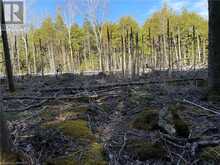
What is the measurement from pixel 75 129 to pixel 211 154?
154 centimetres

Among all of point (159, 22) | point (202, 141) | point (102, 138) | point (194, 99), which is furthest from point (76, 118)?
point (159, 22)

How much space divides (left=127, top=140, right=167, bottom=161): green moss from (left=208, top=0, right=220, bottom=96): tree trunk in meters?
2.19

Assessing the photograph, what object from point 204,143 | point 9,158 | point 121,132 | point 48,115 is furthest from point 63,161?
point 48,115

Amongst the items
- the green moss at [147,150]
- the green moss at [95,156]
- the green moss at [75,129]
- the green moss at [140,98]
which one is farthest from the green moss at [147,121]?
the green moss at [140,98]

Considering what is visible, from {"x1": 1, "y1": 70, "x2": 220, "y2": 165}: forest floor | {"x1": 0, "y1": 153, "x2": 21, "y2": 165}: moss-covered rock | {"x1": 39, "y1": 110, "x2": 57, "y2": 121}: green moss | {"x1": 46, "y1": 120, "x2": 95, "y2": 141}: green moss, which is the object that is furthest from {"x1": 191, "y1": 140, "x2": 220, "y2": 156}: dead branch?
{"x1": 39, "y1": 110, "x2": 57, "y2": 121}: green moss

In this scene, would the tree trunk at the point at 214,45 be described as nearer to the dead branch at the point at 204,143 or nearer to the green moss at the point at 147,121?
the green moss at the point at 147,121

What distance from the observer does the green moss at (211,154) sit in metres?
2.75

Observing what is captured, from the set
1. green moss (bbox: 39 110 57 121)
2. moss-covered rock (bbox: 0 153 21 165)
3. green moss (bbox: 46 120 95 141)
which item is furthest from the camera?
green moss (bbox: 39 110 57 121)

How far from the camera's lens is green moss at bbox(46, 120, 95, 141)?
3280 mm

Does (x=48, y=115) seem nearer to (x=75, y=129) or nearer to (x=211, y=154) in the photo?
(x=75, y=129)

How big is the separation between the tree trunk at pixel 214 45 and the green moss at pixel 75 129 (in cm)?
235

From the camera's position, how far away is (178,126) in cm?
329

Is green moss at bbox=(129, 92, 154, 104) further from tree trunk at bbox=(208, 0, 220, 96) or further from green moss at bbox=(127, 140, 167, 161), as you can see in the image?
green moss at bbox=(127, 140, 167, 161)

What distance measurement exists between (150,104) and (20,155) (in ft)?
8.06
